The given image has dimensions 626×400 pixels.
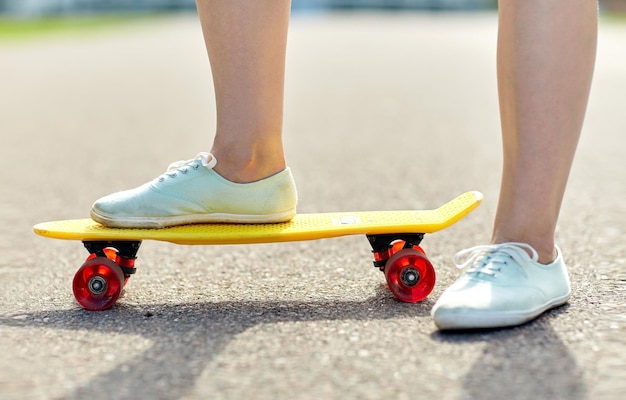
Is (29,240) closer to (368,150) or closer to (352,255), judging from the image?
(352,255)

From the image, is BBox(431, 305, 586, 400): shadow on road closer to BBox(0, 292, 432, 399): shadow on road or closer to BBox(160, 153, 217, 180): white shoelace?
BBox(0, 292, 432, 399): shadow on road

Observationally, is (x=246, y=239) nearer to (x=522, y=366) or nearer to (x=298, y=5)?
(x=522, y=366)

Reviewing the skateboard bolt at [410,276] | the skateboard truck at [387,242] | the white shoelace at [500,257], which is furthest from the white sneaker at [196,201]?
the white shoelace at [500,257]

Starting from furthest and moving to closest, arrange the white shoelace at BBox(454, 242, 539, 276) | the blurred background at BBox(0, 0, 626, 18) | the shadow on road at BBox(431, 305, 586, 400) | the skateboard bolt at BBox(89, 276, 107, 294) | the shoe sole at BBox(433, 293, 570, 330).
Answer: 1. the blurred background at BBox(0, 0, 626, 18)
2. the skateboard bolt at BBox(89, 276, 107, 294)
3. the white shoelace at BBox(454, 242, 539, 276)
4. the shoe sole at BBox(433, 293, 570, 330)
5. the shadow on road at BBox(431, 305, 586, 400)

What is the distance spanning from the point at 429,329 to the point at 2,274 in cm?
138

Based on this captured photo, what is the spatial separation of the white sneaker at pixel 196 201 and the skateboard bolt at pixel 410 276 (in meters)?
0.36

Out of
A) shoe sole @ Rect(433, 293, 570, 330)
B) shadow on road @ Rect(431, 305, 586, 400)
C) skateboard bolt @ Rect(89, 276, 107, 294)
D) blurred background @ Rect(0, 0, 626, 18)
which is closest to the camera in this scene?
shadow on road @ Rect(431, 305, 586, 400)

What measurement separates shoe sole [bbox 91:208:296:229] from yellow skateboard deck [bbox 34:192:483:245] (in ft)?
0.05

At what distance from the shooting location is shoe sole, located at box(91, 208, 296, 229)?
2.33 meters

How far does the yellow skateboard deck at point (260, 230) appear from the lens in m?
2.27

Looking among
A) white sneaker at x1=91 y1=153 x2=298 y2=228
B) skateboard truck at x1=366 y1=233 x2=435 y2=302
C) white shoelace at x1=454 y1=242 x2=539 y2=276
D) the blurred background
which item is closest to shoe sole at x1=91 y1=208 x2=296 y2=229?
white sneaker at x1=91 y1=153 x2=298 y2=228

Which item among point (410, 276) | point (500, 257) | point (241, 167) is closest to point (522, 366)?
point (500, 257)

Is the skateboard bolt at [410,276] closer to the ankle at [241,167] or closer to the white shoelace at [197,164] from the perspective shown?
the ankle at [241,167]

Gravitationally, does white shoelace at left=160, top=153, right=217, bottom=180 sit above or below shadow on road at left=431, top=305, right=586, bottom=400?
above
